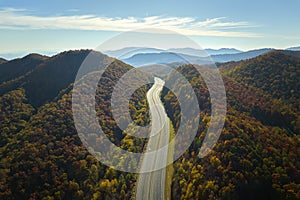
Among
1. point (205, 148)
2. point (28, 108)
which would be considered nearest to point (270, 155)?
point (205, 148)

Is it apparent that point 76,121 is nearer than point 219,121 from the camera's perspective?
No

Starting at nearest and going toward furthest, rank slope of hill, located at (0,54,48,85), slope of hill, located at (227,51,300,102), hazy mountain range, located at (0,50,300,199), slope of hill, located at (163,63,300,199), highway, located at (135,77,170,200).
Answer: slope of hill, located at (163,63,300,199), hazy mountain range, located at (0,50,300,199), highway, located at (135,77,170,200), slope of hill, located at (227,51,300,102), slope of hill, located at (0,54,48,85)

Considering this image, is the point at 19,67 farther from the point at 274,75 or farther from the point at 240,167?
the point at 274,75

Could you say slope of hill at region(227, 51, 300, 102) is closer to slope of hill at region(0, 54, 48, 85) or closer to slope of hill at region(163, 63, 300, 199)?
slope of hill at region(163, 63, 300, 199)

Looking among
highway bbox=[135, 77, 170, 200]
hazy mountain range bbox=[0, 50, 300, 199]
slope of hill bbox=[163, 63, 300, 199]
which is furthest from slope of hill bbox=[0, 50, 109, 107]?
slope of hill bbox=[163, 63, 300, 199]

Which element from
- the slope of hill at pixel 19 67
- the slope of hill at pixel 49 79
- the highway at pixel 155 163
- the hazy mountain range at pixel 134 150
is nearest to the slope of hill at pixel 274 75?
the hazy mountain range at pixel 134 150

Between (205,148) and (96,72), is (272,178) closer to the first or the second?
(205,148)
